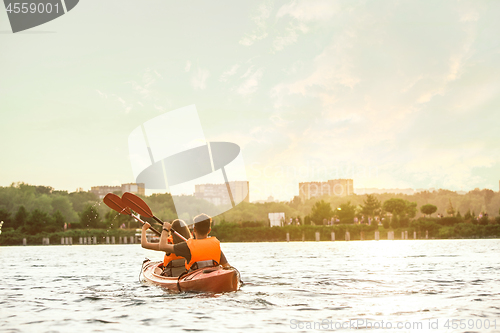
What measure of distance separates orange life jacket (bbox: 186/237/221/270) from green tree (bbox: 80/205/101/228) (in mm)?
117564

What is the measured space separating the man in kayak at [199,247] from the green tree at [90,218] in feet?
385

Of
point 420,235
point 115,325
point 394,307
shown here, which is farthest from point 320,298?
point 420,235

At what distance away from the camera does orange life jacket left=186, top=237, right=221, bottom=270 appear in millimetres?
12781

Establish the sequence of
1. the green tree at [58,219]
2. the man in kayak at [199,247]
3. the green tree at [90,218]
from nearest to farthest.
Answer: the man in kayak at [199,247]
the green tree at [58,219]
the green tree at [90,218]

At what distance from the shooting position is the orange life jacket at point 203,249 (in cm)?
1278

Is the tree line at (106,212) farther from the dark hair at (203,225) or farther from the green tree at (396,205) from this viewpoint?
the dark hair at (203,225)

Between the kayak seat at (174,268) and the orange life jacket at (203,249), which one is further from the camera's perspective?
the kayak seat at (174,268)

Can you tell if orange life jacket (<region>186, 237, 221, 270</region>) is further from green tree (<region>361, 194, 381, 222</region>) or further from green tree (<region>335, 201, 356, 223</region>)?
green tree (<region>361, 194, 381, 222</region>)

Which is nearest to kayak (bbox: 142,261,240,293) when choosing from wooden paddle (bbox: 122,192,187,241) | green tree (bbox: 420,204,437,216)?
wooden paddle (bbox: 122,192,187,241)

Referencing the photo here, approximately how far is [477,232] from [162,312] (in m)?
137

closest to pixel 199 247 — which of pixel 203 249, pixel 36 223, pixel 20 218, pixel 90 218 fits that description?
pixel 203 249

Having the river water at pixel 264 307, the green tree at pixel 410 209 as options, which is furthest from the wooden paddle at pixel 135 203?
the green tree at pixel 410 209

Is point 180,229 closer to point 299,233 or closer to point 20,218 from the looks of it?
point 20,218

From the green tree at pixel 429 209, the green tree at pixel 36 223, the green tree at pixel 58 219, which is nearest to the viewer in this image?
the green tree at pixel 36 223
